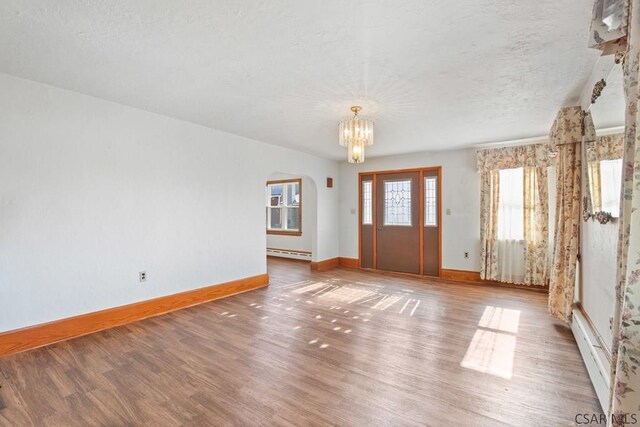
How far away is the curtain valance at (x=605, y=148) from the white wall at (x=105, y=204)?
12.8ft

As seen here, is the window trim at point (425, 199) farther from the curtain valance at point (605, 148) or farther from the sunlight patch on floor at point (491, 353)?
the curtain valance at point (605, 148)

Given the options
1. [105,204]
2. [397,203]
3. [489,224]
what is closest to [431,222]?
[397,203]

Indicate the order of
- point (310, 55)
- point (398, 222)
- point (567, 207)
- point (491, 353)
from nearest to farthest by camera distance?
point (310, 55)
point (491, 353)
point (567, 207)
point (398, 222)

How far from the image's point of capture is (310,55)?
2111 millimetres

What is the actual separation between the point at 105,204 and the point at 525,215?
5572 millimetres

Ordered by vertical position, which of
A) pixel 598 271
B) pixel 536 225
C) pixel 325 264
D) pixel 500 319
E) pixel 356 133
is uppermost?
pixel 356 133

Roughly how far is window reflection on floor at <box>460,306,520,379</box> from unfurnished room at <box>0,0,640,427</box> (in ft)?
0.09

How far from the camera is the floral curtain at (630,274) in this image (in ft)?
2.84

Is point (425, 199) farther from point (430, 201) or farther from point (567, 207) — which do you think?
point (567, 207)

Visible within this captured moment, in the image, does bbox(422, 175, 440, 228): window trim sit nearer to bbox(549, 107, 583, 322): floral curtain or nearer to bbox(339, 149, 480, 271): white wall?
bbox(339, 149, 480, 271): white wall

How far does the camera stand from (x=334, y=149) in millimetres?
5195

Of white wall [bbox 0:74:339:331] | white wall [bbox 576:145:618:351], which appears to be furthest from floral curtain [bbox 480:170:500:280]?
white wall [bbox 0:74:339:331]

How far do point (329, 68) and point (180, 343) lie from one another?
2669mm

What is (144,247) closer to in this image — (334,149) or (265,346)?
(265,346)
